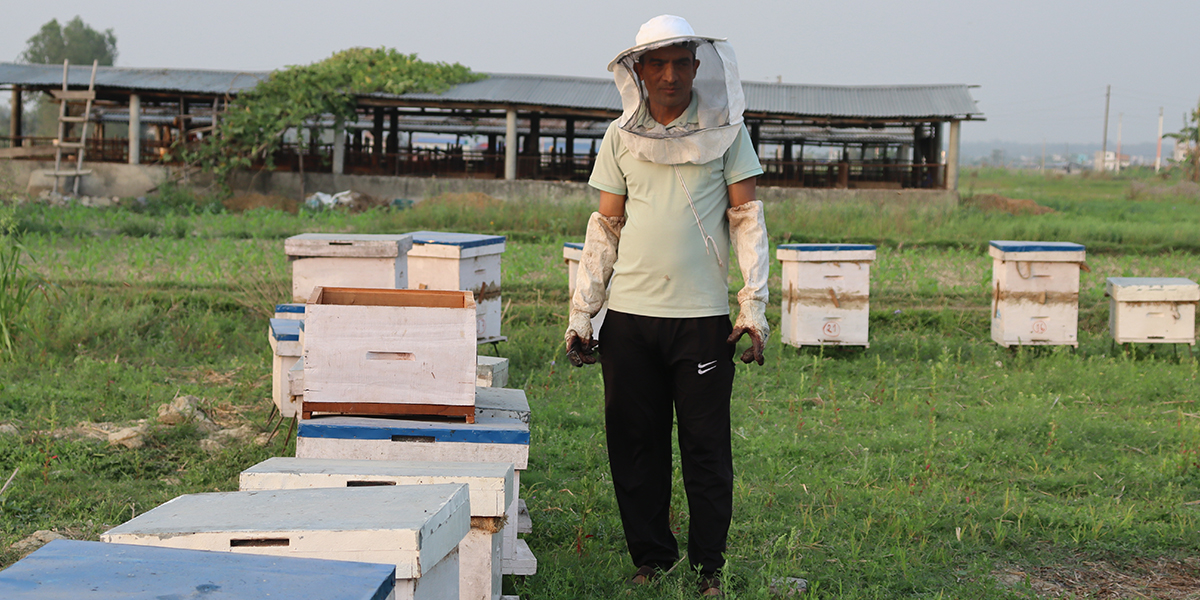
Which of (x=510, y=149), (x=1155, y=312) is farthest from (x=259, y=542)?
(x=510, y=149)

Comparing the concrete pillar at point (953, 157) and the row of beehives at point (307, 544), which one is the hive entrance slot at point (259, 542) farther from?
the concrete pillar at point (953, 157)

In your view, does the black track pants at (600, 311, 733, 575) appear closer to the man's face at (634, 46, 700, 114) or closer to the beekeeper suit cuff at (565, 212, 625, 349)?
the beekeeper suit cuff at (565, 212, 625, 349)

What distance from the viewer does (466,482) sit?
3111 millimetres

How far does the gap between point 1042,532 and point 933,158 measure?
72.7 feet

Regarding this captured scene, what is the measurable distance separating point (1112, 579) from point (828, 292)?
4.54m

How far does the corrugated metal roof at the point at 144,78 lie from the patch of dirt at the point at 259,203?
10.1 feet

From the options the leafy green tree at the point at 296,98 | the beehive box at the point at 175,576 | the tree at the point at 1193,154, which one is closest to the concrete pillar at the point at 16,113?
the leafy green tree at the point at 296,98

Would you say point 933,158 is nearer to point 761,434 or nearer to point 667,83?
point 761,434

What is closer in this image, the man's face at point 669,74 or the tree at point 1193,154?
the man's face at point 669,74

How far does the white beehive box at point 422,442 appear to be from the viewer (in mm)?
3561

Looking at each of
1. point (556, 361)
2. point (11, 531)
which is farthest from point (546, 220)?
point (11, 531)

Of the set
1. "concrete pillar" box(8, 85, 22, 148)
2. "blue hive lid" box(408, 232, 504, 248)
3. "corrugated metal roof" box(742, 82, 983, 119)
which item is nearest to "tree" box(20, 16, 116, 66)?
"concrete pillar" box(8, 85, 22, 148)

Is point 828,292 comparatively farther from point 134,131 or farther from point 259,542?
point 134,131

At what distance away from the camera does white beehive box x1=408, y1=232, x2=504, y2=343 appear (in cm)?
701
